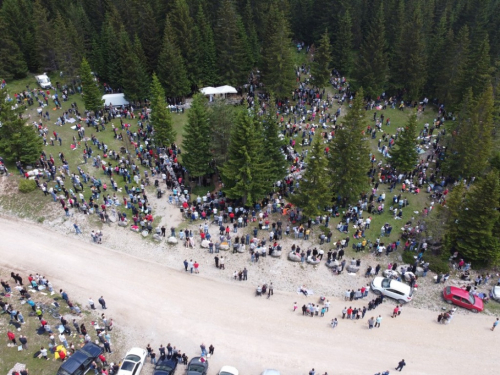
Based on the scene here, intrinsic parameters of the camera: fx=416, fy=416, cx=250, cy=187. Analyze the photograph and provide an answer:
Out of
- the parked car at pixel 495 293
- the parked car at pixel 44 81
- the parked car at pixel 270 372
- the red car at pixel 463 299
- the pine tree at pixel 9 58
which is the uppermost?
the pine tree at pixel 9 58

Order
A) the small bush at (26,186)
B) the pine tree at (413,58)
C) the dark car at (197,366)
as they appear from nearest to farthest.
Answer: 1. the dark car at (197,366)
2. the small bush at (26,186)
3. the pine tree at (413,58)

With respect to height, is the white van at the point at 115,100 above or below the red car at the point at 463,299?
above

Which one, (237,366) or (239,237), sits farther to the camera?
(239,237)

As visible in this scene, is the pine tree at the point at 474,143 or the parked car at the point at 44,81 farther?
the parked car at the point at 44,81

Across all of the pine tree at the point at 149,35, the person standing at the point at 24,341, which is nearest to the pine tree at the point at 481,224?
the person standing at the point at 24,341

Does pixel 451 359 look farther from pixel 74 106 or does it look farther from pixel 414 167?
pixel 74 106

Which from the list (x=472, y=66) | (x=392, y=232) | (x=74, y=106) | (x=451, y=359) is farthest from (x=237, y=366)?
(x=472, y=66)

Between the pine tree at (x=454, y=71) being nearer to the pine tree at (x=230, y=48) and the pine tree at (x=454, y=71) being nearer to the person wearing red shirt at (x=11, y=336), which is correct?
the pine tree at (x=230, y=48)
